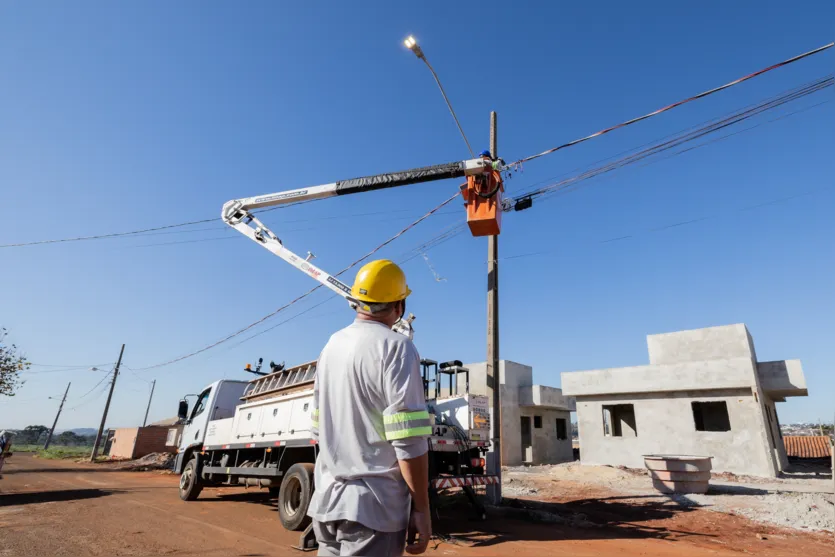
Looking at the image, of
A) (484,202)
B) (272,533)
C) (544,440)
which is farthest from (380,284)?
(544,440)

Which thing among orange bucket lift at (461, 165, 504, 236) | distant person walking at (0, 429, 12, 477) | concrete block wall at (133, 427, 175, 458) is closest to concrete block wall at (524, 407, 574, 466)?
orange bucket lift at (461, 165, 504, 236)

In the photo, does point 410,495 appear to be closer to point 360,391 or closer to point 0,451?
point 360,391

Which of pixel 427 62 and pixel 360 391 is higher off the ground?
pixel 427 62

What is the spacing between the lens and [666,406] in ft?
60.4

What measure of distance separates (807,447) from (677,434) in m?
24.0

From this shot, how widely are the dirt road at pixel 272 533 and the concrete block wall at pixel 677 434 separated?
30.2ft

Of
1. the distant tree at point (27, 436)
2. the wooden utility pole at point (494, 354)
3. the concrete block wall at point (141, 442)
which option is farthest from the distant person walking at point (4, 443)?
the distant tree at point (27, 436)

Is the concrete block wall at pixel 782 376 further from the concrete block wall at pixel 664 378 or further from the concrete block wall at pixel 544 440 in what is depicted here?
the concrete block wall at pixel 544 440

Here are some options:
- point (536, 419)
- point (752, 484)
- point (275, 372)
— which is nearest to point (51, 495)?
point (275, 372)

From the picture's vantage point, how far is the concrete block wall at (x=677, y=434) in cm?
1617

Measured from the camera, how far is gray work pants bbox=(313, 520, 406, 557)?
1703mm

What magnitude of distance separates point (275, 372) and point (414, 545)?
881 cm

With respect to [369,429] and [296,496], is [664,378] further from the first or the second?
[369,429]

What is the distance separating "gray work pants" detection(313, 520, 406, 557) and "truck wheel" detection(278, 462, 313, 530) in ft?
18.7
